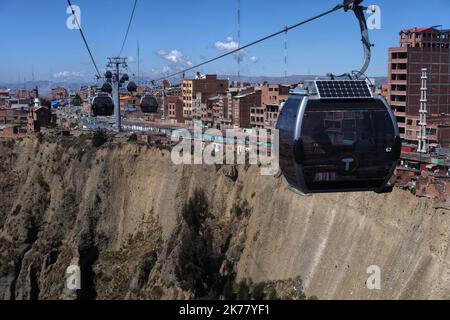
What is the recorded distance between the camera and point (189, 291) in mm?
31578

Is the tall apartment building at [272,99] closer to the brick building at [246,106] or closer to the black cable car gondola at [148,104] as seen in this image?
the brick building at [246,106]

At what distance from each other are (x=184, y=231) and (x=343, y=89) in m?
25.9

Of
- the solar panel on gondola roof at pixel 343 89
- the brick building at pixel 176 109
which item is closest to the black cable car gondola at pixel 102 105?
the solar panel on gondola roof at pixel 343 89

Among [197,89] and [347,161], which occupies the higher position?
[197,89]

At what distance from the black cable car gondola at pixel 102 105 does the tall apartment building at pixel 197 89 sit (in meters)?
46.1

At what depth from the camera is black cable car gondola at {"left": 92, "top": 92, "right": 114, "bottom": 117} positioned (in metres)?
23.8

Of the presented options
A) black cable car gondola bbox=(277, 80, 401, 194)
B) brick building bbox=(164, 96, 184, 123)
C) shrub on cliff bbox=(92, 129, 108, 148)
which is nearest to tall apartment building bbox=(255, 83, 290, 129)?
shrub on cliff bbox=(92, 129, 108, 148)

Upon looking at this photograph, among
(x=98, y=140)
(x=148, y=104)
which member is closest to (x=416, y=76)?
(x=98, y=140)

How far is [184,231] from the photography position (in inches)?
1326

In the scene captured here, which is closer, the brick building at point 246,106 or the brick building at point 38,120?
the brick building at point 38,120

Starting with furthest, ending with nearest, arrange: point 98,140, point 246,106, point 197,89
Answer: point 197,89, point 246,106, point 98,140

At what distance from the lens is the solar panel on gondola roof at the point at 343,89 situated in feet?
28.1

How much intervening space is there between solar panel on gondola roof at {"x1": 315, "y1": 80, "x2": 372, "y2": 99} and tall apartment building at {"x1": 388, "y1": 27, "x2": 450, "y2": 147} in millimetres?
35291

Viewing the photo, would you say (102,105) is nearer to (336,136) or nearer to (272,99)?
(336,136)
